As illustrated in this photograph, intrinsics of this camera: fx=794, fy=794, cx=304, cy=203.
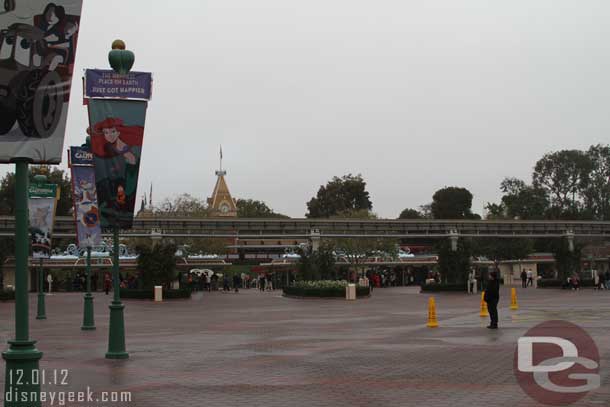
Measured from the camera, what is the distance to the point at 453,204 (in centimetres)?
12131

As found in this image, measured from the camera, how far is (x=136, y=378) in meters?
12.7

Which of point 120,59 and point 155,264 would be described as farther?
point 155,264

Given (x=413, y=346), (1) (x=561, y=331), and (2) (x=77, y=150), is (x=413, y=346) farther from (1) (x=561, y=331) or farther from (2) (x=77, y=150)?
(2) (x=77, y=150)

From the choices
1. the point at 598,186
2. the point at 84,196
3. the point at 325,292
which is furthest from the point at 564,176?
the point at 84,196

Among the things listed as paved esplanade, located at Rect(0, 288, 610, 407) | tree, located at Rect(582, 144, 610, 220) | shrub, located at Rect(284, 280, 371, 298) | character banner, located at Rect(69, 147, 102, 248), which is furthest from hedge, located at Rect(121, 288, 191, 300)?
tree, located at Rect(582, 144, 610, 220)

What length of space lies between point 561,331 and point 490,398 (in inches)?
384

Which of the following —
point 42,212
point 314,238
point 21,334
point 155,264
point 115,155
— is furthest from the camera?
point 314,238

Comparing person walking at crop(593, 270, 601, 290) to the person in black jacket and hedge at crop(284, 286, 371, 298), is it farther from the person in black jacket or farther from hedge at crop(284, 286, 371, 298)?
the person in black jacket

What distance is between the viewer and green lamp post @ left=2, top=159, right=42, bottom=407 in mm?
7293

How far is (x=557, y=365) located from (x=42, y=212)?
19761 millimetres

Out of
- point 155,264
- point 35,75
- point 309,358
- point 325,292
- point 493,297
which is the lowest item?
point 309,358

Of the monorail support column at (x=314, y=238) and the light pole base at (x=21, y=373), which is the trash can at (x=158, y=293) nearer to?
the monorail support column at (x=314, y=238)

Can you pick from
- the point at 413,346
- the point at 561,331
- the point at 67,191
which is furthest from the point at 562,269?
the point at 67,191

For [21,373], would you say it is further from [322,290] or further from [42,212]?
[322,290]
